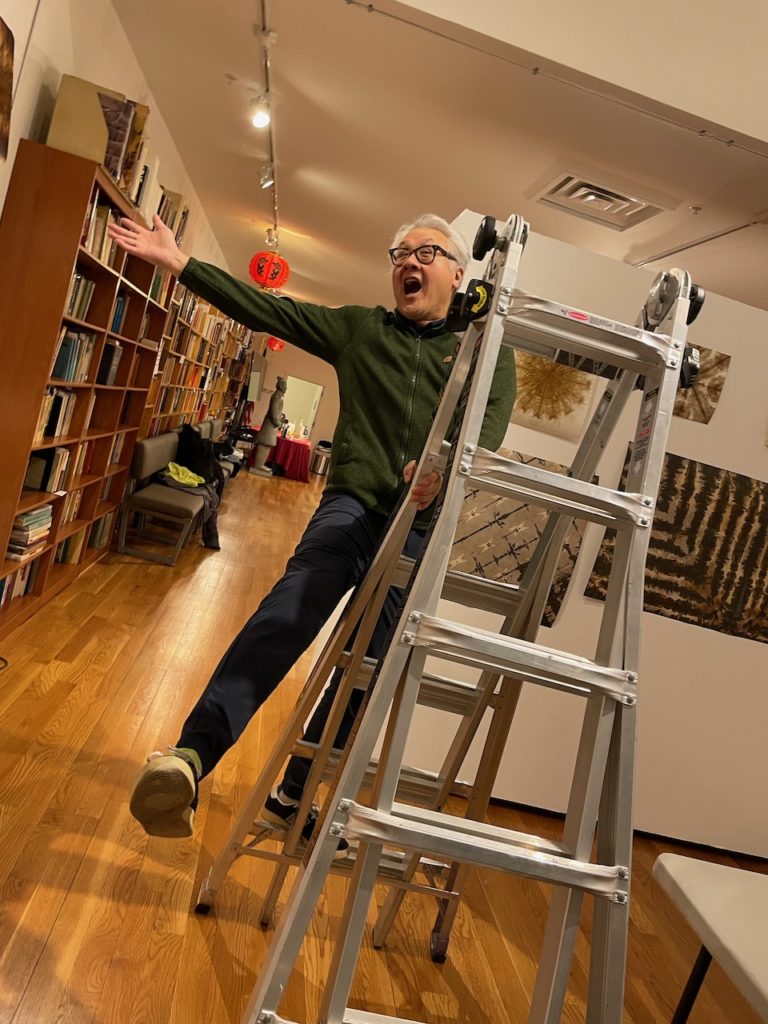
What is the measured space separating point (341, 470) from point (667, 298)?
95 centimetres

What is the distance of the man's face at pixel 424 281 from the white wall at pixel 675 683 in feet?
3.77

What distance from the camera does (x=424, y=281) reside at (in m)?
2.24

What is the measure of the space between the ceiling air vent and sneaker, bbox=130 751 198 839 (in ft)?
15.0

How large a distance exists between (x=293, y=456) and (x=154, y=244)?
1235 centimetres

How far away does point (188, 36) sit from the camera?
4648mm

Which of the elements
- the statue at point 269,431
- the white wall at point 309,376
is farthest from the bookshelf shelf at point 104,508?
the white wall at point 309,376

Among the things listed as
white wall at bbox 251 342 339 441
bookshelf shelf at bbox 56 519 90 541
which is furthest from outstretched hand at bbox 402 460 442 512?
white wall at bbox 251 342 339 441

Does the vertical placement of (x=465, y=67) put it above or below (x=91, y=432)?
above

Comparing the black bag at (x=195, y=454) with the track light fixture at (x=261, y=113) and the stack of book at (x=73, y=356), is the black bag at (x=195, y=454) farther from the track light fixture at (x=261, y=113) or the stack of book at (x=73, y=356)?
the track light fixture at (x=261, y=113)

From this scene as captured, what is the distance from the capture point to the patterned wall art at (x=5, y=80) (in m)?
3.14

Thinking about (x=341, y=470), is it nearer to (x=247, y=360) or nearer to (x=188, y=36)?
(x=188, y=36)

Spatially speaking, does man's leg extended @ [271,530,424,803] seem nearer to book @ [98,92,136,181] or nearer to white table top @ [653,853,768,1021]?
white table top @ [653,853,768,1021]

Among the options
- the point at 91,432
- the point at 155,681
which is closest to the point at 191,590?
the point at 91,432

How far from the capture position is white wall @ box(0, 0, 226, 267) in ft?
11.1
